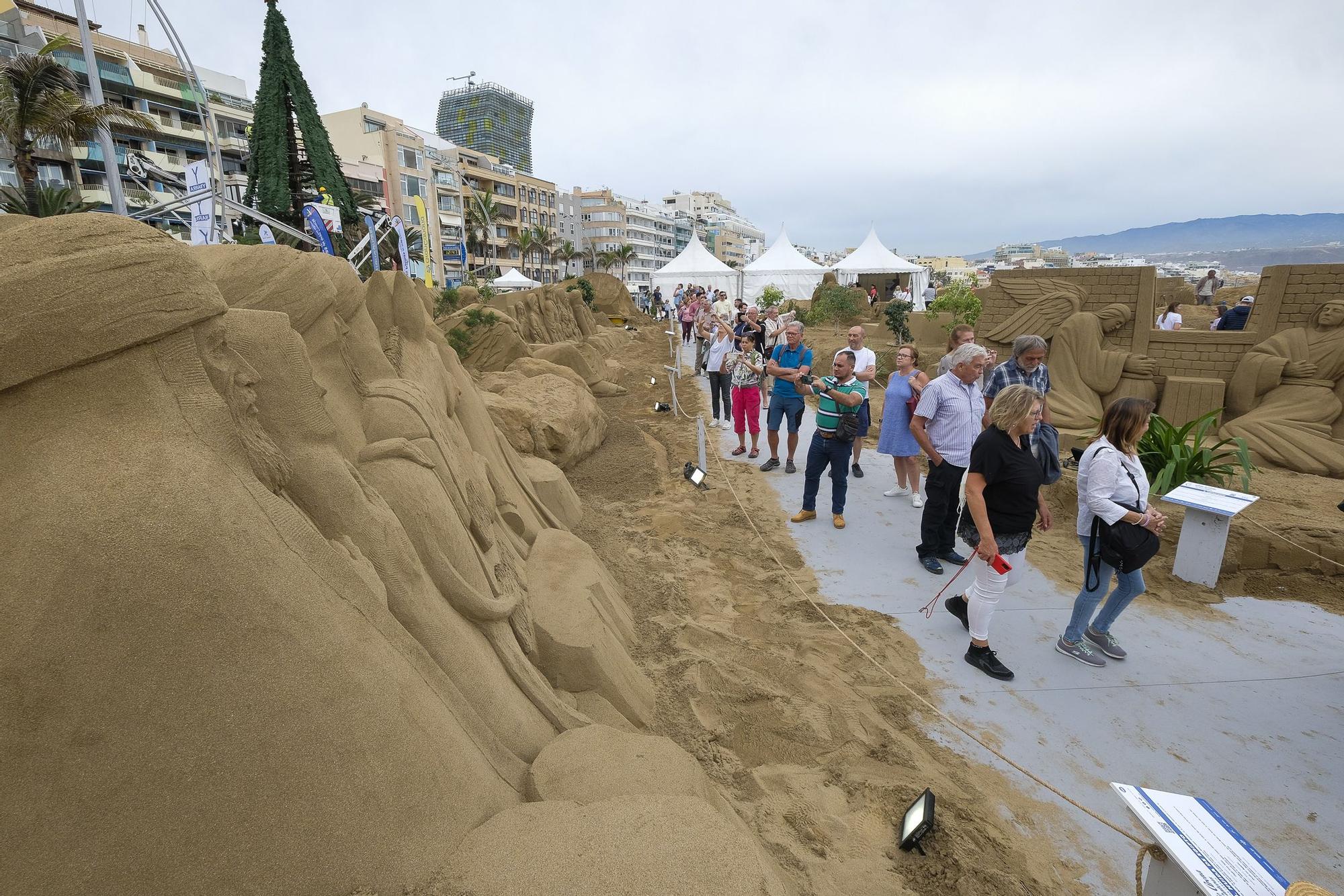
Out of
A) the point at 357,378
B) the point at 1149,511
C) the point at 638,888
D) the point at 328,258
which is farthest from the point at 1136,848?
the point at 328,258

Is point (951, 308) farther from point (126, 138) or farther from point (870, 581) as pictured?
point (126, 138)

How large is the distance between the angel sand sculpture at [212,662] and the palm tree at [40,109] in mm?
9821

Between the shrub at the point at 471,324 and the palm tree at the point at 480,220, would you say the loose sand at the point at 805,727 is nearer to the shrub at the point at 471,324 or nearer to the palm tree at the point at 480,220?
the shrub at the point at 471,324

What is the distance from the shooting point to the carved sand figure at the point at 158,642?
51.4 inches

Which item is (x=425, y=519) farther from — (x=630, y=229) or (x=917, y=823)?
(x=630, y=229)

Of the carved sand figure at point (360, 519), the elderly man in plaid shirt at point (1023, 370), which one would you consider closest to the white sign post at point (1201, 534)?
the elderly man in plaid shirt at point (1023, 370)

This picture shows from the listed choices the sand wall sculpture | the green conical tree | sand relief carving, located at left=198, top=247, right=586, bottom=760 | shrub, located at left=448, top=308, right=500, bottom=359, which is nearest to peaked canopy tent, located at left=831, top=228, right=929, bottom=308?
the sand wall sculpture

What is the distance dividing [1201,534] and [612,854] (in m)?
4.35

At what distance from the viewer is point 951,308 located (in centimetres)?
1319

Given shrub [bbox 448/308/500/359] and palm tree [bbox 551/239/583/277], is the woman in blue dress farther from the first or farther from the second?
palm tree [bbox 551/239/583/277]

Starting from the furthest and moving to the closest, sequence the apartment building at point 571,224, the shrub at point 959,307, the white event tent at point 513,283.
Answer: the apartment building at point 571,224 → the white event tent at point 513,283 → the shrub at point 959,307

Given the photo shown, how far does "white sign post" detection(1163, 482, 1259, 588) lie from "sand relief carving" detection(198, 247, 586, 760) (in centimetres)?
398

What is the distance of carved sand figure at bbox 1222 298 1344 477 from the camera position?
634 cm

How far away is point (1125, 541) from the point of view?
9.66 ft
